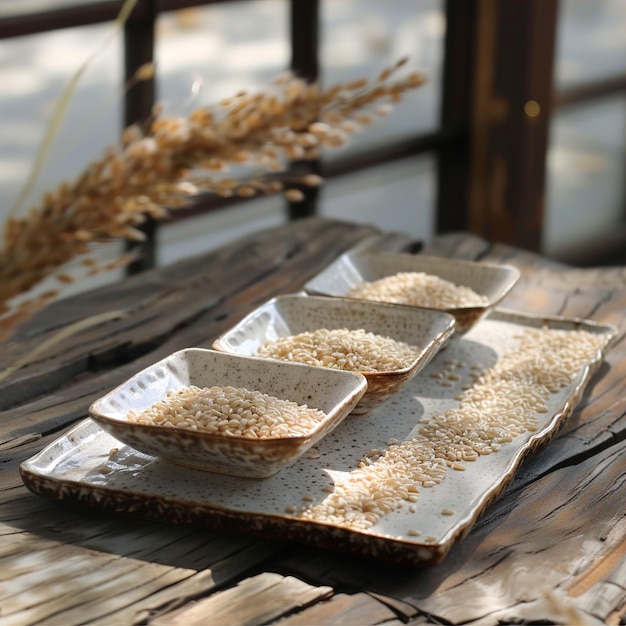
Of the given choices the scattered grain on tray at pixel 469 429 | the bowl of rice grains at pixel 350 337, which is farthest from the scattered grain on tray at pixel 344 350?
the scattered grain on tray at pixel 469 429

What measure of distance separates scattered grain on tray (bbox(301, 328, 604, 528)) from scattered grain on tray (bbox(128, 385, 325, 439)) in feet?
0.31

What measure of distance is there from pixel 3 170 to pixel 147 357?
1.06 meters

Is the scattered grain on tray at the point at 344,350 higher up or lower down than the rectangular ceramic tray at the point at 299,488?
higher up

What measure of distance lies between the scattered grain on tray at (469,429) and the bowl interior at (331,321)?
114mm

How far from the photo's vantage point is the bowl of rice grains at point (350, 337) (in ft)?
4.41

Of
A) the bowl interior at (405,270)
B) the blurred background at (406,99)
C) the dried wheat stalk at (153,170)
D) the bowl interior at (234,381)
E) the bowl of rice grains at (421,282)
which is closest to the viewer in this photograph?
the dried wheat stalk at (153,170)

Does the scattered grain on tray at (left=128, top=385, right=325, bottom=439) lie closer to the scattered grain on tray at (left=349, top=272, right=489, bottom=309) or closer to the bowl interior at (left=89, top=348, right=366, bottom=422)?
the bowl interior at (left=89, top=348, right=366, bottom=422)

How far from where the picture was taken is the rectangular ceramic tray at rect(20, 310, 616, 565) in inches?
42.3

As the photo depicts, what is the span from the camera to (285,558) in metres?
1.09

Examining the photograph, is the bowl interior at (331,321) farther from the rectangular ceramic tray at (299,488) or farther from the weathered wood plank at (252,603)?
the weathered wood plank at (252,603)

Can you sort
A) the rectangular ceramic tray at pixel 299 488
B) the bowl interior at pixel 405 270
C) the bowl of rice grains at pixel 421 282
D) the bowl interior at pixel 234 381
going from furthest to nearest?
the bowl interior at pixel 405 270 < the bowl of rice grains at pixel 421 282 < the bowl interior at pixel 234 381 < the rectangular ceramic tray at pixel 299 488

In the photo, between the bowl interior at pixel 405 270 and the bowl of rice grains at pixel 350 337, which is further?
the bowl interior at pixel 405 270

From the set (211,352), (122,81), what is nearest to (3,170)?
(122,81)

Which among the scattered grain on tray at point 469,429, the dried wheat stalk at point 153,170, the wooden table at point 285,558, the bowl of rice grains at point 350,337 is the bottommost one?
the wooden table at point 285,558
